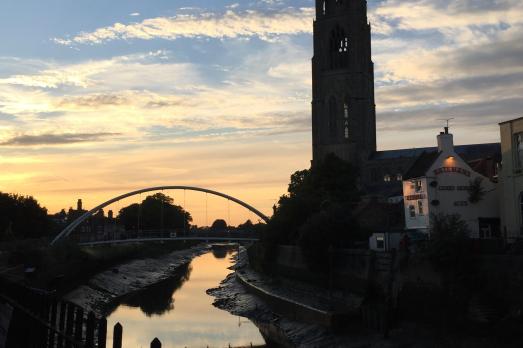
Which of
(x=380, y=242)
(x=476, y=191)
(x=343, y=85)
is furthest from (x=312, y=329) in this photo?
(x=343, y=85)

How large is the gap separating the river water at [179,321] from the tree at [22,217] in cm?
2007

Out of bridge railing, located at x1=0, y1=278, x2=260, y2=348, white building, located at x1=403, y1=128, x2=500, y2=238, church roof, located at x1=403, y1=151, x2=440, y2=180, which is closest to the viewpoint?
bridge railing, located at x1=0, y1=278, x2=260, y2=348

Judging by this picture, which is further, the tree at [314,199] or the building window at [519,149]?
the tree at [314,199]

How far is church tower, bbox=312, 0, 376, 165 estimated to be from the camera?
383 feet

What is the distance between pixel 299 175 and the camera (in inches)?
3398

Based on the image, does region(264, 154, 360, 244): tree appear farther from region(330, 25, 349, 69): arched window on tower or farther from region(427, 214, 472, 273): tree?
region(330, 25, 349, 69): arched window on tower

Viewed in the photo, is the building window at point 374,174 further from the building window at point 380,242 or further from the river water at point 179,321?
the building window at point 380,242

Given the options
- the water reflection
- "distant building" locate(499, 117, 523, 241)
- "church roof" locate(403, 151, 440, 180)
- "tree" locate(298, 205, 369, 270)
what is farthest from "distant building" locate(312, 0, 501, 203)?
"distant building" locate(499, 117, 523, 241)

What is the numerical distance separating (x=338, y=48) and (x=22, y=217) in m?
71.1

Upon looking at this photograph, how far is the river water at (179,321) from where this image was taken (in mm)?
38562

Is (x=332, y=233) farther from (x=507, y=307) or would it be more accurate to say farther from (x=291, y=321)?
(x=507, y=307)

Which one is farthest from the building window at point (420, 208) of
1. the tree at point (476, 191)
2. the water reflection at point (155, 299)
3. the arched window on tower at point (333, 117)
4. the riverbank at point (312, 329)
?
the arched window on tower at point (333, 117)

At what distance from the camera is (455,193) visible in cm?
4041

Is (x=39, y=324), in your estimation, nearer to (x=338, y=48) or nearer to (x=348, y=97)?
(x=348, y=97)
